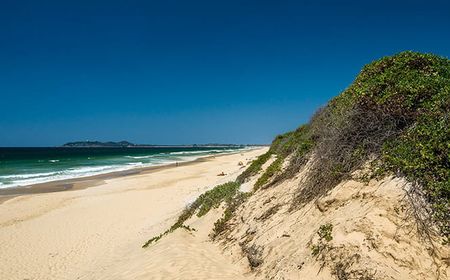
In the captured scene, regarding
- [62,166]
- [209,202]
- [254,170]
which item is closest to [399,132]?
[209,202]

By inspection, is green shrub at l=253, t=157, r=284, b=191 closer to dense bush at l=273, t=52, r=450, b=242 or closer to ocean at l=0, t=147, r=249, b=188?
dense bush at l=273, t=52, r=450, b=242

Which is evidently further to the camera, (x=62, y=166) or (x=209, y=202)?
(x=62, y=166)

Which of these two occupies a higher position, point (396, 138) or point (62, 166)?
point (396, 138)

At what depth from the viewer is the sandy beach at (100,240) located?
7.90 metres

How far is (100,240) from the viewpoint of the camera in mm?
13219

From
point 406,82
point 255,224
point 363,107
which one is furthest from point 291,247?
point 406,82

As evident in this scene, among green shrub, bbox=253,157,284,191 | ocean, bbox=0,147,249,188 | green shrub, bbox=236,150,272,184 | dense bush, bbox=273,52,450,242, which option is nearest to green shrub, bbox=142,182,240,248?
green shrub, bbox=236,150,272,184

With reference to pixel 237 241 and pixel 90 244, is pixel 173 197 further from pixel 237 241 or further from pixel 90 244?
pixel 237 241

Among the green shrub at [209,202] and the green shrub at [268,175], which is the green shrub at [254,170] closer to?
the green shrub at [209,202]

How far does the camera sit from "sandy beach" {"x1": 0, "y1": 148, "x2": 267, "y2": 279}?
25.9 feet

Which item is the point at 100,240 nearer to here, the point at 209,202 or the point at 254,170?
the point at 209,202

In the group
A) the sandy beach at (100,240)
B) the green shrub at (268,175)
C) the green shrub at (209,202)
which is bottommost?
the sandy beach at (100,240)

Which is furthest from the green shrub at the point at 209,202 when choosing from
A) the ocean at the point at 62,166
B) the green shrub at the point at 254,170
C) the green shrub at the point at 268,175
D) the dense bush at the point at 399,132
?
the ocean at the point at 62,166

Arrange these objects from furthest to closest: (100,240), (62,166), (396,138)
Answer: (62,166)
(100,240)
(396,138)
